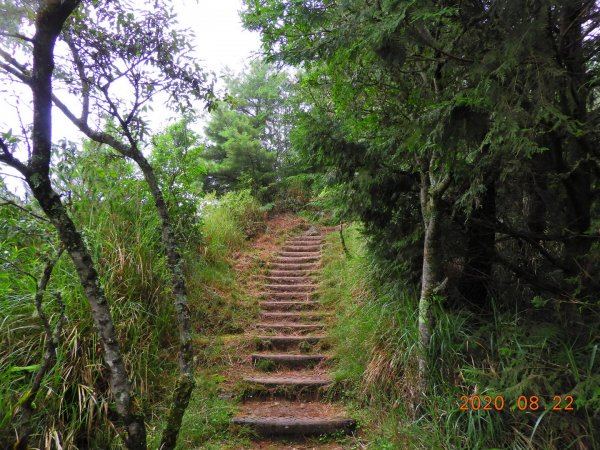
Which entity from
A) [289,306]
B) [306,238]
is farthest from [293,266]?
[306,238]

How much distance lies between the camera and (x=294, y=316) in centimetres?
564

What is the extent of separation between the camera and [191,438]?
Answer: 3000 mm

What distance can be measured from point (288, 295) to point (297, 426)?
312cm

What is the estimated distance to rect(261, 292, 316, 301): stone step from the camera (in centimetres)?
626

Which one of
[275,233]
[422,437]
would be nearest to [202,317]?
[422,437]

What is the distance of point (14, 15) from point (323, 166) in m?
2.51

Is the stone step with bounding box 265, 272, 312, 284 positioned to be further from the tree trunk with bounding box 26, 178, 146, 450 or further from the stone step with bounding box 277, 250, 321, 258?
the tree trunk with bounding box 26, 178, 146, 450

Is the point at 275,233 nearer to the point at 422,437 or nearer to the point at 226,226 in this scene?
the point at 226,226

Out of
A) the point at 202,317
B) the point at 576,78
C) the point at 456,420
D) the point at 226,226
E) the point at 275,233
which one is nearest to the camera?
the point at 576,78

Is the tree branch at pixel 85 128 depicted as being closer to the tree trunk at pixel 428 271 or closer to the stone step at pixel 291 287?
the tree trunk at pixel 428 271

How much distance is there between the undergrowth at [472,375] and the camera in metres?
2.20

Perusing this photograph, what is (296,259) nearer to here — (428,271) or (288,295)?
(288,295)

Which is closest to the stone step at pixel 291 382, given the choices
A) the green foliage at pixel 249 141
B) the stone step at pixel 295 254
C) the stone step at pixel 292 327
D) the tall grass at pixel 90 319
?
the tall grass at pixel 90 319

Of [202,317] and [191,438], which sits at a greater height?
[202,317]
